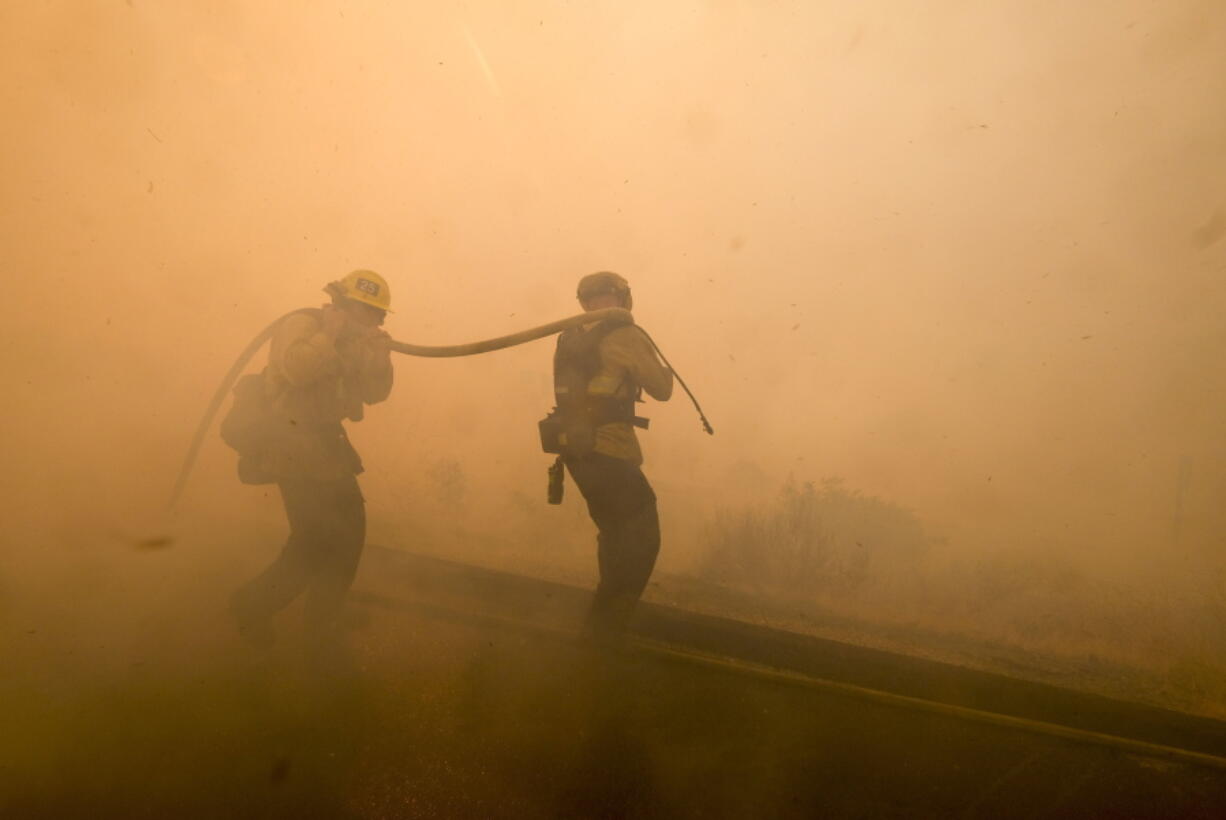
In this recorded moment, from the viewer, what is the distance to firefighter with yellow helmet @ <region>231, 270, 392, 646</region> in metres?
2.62

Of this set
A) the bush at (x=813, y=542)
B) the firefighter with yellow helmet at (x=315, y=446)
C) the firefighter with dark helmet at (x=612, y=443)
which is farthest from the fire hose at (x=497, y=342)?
the bush at (x=813, y=542)

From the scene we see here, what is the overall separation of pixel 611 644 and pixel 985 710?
1881 mm

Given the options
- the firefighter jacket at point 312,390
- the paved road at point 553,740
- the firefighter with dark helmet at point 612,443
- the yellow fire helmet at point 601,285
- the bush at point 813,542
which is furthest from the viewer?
the bush at point 813,542

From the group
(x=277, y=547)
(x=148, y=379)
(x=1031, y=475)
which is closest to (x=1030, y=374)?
(x=1031, y=475)

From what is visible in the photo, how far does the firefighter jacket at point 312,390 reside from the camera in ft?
8.46

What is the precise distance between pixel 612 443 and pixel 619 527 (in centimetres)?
44

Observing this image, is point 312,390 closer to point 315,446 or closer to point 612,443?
point 315,446

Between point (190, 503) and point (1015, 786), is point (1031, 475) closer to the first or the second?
point (1015, 786)

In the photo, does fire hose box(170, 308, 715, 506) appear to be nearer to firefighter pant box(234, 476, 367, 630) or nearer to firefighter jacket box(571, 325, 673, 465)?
firefighter jacket box(571, 325, 673, 465)

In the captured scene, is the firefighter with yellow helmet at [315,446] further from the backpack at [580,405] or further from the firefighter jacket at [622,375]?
the firefighter jacket at [622,375]

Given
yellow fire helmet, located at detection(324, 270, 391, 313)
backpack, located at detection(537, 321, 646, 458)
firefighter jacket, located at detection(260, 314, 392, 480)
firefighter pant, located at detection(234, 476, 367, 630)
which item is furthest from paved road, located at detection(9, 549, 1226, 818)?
yellow fire helmet, located at detection(324, 270, 391, 313)

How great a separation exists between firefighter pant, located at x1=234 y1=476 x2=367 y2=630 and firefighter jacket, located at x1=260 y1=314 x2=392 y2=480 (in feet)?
0.34

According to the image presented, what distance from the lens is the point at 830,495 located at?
245 inches

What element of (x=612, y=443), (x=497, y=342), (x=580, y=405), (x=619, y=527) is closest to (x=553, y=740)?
(x=619, y=527)
